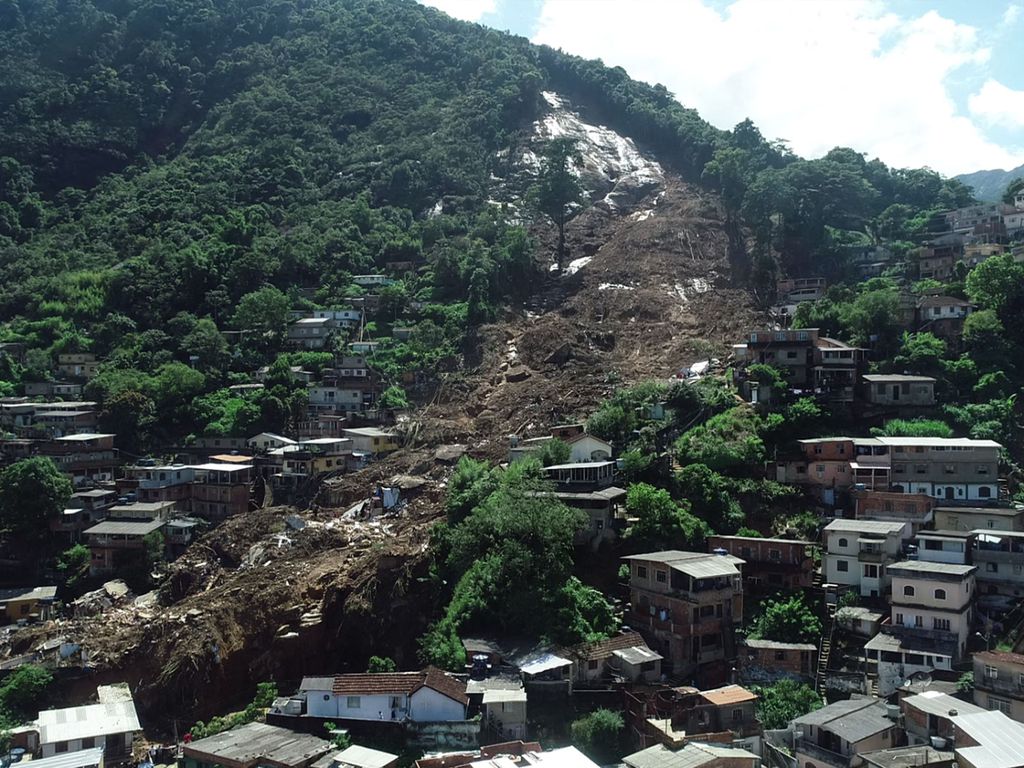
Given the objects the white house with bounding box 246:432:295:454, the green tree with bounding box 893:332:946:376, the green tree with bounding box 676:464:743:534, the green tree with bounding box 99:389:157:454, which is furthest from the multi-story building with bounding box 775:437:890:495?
the green tree with bounding box 99:389:157:454

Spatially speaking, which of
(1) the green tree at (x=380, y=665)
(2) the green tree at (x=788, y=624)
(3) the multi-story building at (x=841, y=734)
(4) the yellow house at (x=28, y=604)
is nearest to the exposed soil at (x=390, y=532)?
(1) the green tree at (x=380, y=665)

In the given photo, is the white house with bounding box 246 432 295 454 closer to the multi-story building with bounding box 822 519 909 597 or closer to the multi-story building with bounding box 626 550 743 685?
the multi-story building with bounding box 626 550 743 685

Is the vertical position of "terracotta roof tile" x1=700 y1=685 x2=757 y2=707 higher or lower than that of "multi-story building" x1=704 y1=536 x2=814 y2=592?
lower

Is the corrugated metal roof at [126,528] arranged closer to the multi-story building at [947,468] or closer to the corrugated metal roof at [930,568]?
the corrugated metal roof at [930,568]

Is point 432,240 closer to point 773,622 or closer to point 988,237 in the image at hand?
point 988,237

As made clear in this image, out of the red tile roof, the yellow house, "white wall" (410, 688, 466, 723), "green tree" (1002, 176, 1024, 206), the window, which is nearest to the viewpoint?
the window

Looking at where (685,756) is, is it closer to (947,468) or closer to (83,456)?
(947,468)
